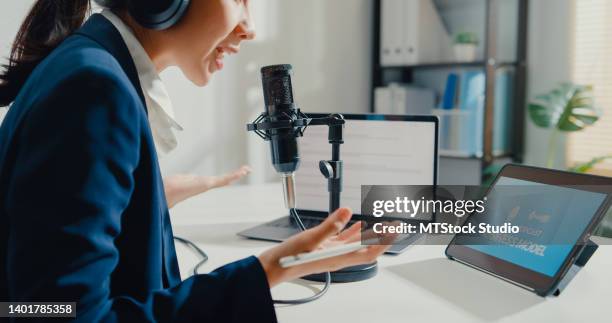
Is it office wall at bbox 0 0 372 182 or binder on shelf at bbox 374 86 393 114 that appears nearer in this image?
office wall at bbox 0 0 372 182

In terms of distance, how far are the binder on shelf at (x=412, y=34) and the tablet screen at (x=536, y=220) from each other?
1.82m

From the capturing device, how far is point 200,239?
1128mm

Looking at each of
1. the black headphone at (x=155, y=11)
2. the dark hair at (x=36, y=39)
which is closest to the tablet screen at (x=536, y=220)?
the black headphone at (x=155, y=11)

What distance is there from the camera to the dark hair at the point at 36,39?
0.77 meters

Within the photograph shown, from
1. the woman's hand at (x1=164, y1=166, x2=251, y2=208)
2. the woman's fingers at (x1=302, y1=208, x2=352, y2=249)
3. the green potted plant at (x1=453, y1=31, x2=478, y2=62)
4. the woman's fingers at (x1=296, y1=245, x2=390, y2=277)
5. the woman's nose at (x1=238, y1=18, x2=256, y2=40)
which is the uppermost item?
the green potted plant at (x1=453, y1=31, x2=478, y2=62)

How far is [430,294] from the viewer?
2.67 feet

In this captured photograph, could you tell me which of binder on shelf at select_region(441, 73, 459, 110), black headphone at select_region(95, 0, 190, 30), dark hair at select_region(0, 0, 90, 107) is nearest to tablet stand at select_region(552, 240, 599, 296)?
black headphone at select_region(95, 0, 190, 30)

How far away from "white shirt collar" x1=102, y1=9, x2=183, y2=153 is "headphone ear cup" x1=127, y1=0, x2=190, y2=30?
43 mm

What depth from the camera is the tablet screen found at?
2.65 feet

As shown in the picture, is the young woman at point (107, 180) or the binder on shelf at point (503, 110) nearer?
the young woman at point (107, 180)

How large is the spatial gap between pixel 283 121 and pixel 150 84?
0.20m

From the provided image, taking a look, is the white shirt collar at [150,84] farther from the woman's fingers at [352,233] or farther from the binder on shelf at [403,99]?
the binder on shelf at [403,99]

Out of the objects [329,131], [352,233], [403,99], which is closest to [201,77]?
[329,131]

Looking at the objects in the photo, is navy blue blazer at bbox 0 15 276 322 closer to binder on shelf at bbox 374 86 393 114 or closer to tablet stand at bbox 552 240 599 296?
tablet stand at bbox 552 240 599 296
